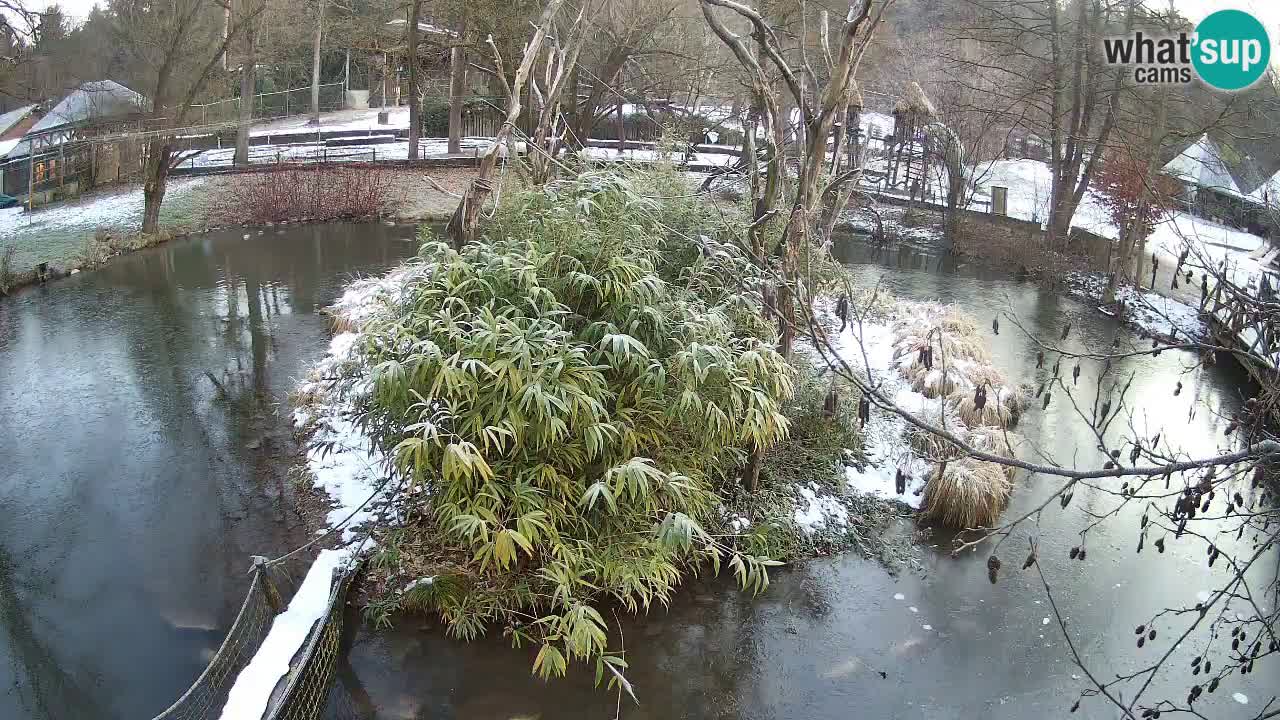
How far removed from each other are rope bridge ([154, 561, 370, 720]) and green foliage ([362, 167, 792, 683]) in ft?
1.96

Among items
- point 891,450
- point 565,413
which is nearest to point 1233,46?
point 891,450

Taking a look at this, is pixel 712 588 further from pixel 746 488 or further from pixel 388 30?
pixel 388 30

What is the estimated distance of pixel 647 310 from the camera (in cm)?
559

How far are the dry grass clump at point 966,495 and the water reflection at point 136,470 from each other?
15.5ft

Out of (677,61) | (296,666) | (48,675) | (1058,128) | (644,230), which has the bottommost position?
(48,675)

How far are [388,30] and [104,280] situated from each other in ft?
46.3

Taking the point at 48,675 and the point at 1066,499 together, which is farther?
the point at 48,675

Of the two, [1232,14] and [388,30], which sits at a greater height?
[388,30]

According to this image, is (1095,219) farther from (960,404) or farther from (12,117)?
(12,117)

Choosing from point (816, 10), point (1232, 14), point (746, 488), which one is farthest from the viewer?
point (816, 10)

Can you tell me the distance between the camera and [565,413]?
5.26 meters

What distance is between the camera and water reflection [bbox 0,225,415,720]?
18.4 ft

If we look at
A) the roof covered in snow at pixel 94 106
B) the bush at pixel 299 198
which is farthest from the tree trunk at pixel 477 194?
the roof covered in snow at pixel 94 106

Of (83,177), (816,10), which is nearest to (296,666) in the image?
(83,177)
